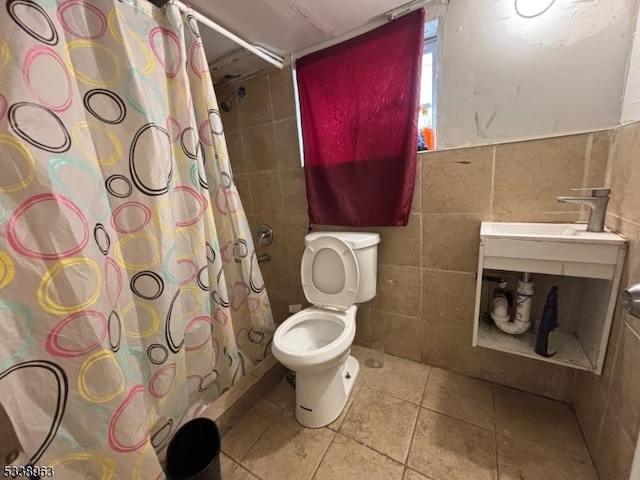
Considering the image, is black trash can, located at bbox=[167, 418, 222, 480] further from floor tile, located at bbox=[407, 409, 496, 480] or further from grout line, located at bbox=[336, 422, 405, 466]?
floor tile, located at bbox=[407, 409, 496, 480]

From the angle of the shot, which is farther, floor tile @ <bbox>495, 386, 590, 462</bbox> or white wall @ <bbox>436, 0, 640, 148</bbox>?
floor tile @ <bbox>495, 386, 590, 462</bbox>

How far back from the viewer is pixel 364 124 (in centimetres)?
130

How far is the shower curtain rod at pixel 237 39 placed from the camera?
98cm

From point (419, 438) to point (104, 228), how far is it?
1.43 meters

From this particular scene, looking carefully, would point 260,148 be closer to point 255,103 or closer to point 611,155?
point 255,103

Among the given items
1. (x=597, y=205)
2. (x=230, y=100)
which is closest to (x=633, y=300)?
(x=597, y=205)

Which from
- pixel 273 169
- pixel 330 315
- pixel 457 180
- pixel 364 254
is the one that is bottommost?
pixel 330 315

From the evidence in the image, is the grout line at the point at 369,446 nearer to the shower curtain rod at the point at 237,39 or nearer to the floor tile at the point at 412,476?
the floor tile at the point at 412,476

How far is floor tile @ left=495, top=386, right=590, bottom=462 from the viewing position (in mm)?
1017

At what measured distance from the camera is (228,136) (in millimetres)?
1798

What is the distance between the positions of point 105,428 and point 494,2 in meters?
2.01

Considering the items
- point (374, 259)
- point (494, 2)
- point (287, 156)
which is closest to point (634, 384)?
point (374, 259)

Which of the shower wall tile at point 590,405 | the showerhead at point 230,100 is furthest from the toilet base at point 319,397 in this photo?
the showerhead at point 230,100

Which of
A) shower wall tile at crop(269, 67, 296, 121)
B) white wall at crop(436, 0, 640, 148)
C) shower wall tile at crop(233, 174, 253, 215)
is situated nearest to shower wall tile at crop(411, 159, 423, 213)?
white wall at crop(436, 0, 640, 148)
